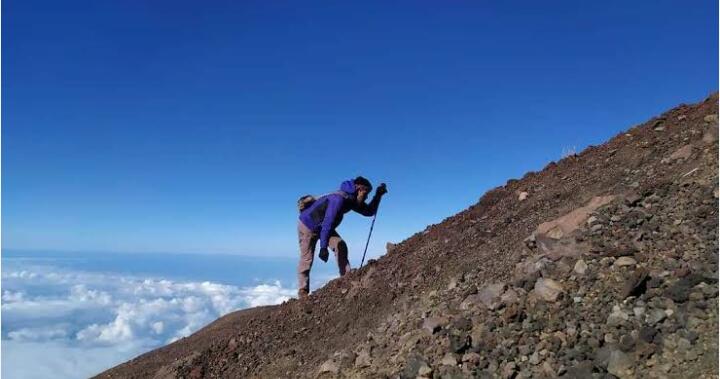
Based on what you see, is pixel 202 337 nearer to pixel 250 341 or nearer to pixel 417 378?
pixel 250 341

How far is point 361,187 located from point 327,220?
116 cm

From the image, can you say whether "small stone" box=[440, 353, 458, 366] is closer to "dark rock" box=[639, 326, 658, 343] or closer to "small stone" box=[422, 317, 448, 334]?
"small stone" box=[422, 317, 448, 334]

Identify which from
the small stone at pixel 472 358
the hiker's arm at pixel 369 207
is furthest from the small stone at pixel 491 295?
the hiker's arm at pixel 369 207

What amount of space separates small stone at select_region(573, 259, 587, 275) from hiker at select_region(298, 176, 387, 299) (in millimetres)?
6263

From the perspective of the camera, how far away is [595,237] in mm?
6867

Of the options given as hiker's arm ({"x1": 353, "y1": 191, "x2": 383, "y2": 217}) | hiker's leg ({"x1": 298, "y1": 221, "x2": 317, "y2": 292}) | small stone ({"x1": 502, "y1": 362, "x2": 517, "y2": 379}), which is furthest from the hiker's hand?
small stone ({"x1": 502, "y1": 362, "x2": 517, "y2": 379})

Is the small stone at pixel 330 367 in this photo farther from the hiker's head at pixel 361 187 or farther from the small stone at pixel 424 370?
the hiker's head at pixel 361 187

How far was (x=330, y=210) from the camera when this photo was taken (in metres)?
11.9

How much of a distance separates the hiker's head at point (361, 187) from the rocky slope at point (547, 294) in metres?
1.84

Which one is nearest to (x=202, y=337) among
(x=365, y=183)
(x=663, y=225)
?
(x=365, y=183)

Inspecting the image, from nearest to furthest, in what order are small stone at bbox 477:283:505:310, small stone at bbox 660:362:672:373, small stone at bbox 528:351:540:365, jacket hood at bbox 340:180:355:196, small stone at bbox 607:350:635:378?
small stone at bbox 660:362:672:373
small stone at bbox 607:350:635:378
small stone at bbox 528:351:540:365
small stone at bbox 477:283:505:310
jacket hood at bbox 340:180:355:196

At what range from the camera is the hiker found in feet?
39.0

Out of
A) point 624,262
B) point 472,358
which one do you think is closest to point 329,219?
point 472,358

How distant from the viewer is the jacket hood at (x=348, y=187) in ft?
40.1
